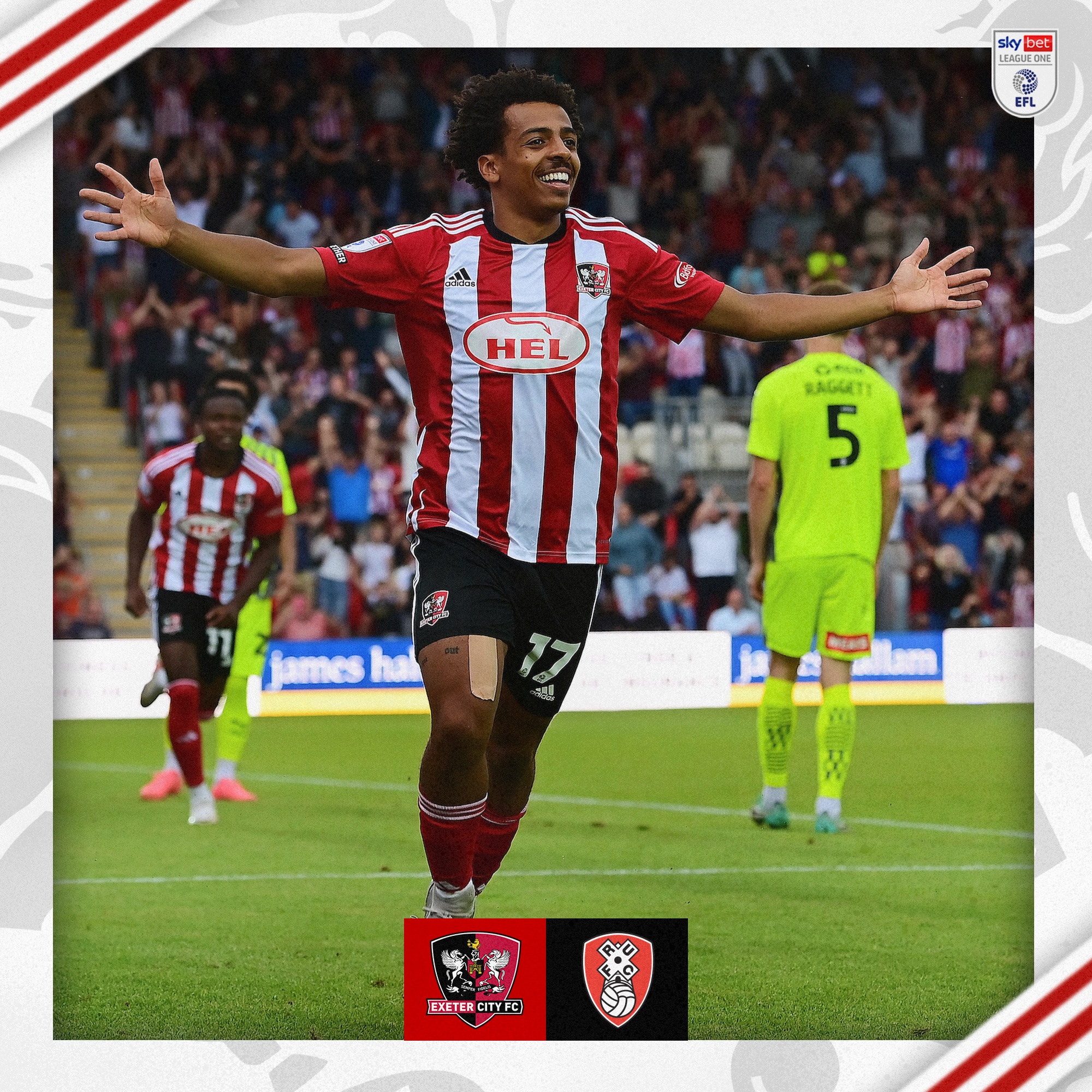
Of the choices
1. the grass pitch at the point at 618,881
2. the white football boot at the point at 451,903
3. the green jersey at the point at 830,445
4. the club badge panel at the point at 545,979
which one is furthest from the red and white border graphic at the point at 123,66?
the green jersey at the point at 830,445

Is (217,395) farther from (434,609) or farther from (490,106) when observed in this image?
(434,609)

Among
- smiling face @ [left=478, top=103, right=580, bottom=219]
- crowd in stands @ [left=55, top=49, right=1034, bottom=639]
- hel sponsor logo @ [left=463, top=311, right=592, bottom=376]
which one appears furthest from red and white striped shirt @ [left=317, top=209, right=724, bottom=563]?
crowd in stands @ [left=55, top=49, right=1034, bottom=639]

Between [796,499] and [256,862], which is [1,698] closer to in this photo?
[256,862]

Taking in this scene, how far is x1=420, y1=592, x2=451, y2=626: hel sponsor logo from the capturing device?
415cm

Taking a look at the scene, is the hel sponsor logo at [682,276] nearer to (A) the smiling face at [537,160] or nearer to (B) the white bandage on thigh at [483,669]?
(A) the smiling face at [537,160]

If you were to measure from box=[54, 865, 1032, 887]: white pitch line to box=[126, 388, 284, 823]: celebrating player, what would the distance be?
122cm

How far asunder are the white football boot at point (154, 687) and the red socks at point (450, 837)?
193 centimetres

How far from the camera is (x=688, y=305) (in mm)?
4430

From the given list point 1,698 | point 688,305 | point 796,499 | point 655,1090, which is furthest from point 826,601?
point 1,698

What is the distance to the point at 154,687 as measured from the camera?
244 inches

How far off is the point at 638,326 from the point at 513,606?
756 centimetres

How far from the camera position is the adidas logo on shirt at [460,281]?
4277 mm

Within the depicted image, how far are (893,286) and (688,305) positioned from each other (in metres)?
0.56

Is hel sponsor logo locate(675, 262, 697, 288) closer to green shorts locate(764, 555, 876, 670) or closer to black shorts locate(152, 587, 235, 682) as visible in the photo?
green shorts locate(764, 555, 876, 670)
